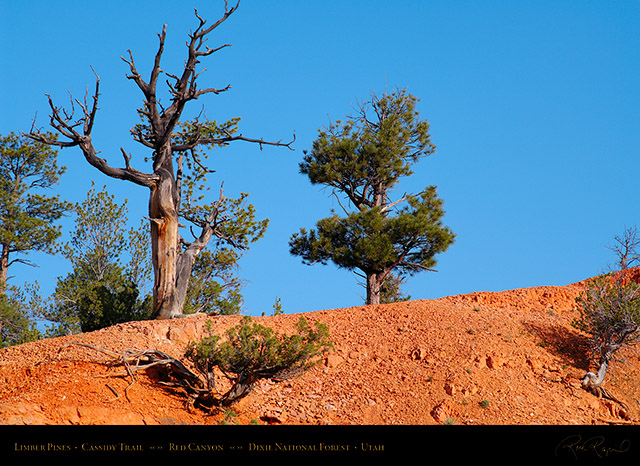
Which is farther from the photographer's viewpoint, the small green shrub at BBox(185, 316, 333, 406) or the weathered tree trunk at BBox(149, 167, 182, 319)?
the weathered tree trunk at BBox(149, 167, 182, 319)

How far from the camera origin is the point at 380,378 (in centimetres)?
1581

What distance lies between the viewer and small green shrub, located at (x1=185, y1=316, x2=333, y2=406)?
12.8 metres

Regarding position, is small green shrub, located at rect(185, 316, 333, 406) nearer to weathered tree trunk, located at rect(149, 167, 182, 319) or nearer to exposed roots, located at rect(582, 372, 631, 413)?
weathered tree trunk, located at rect(149, 167, 182, 319)

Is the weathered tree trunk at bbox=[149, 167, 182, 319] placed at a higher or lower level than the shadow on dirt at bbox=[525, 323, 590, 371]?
higher

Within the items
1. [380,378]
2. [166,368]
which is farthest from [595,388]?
[166,368]

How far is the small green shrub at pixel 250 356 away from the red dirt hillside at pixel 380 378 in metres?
0.82

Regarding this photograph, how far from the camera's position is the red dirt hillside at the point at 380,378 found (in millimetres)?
12727

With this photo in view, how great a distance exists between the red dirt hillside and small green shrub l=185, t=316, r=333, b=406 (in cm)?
82

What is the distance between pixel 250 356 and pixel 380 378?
418cm

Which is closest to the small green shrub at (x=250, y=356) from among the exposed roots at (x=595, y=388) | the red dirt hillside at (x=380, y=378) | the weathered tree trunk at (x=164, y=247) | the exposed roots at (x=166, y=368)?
the exposed roots at (x=166, y=368)
